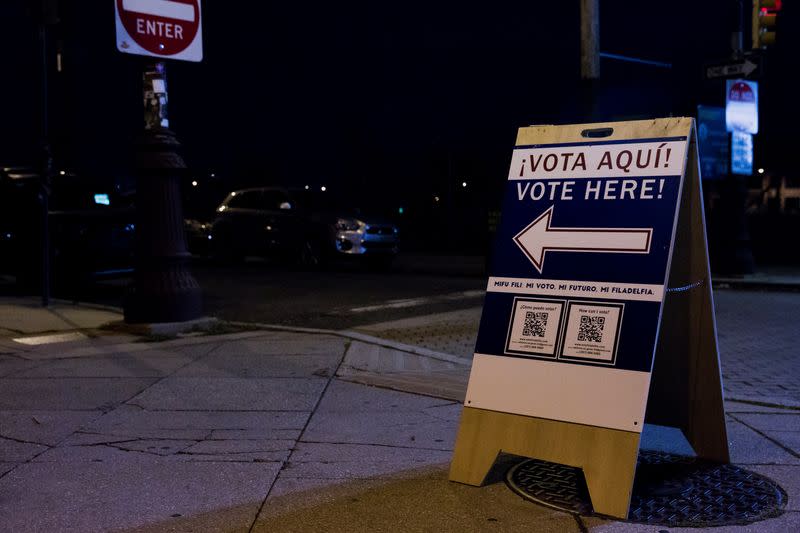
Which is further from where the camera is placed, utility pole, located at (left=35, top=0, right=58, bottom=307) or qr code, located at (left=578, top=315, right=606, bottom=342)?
utility pole, located at (left=35, top=0, right=58, bottom=307)

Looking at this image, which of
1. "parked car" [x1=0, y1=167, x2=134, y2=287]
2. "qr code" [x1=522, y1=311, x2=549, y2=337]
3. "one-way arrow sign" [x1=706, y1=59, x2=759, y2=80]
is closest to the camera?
"qr code" [x1=522, y1=311, x2=549, y2=337]

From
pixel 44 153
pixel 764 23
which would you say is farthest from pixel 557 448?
pixel 764 23

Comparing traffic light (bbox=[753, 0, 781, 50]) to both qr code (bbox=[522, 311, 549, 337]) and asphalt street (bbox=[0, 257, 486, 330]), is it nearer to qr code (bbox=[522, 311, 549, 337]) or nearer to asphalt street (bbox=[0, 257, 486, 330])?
asphalt street (bbox=[0, 257, 486, 330])

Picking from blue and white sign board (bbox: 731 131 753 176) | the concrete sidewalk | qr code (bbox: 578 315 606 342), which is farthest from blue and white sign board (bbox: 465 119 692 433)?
blue and white sign board (bbox: 731 131 753 176)

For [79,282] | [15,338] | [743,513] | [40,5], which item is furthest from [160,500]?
[79,282]

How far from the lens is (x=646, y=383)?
4113mm

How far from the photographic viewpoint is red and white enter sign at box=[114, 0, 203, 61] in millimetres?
8766

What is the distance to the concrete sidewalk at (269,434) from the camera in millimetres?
4117

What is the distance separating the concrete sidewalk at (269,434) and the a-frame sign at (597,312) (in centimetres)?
33

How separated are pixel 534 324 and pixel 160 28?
6.30m

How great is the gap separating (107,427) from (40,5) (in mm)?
7741

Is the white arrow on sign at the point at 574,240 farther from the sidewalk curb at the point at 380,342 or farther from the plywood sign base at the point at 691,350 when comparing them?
the sidewalk curb at the point at 380,342

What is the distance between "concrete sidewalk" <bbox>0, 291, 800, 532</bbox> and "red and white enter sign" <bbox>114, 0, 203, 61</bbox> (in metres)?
3.08

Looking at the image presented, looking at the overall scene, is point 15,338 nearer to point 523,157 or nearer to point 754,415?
point 523,157
